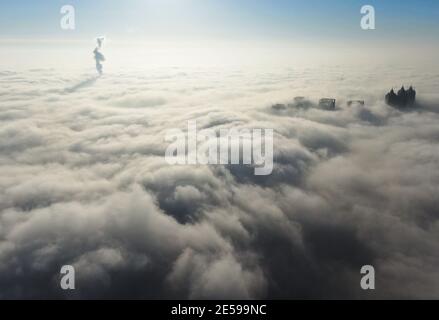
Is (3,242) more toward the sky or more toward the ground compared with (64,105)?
more toward the ground

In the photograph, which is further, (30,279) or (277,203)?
(277,203)

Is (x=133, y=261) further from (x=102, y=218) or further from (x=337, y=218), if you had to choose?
(x=337, y=218)

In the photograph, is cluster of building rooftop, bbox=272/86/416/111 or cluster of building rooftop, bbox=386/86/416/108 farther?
cluster of building rooftop, bbox=386/86/416/108

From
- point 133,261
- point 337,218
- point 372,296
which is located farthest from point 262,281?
point 337,218

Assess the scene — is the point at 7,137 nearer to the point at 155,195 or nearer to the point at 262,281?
the point at 155,195

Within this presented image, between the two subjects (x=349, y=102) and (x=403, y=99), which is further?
(x=403, y=99)

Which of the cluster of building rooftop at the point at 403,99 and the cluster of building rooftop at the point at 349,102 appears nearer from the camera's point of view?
the cluster of building rooftop at the point at 349,102

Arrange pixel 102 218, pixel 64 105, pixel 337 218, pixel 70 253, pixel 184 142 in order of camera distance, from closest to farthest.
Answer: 1. pixel 70 253
2. pixel 102 218
3. pixel 337 218
4. pixel 184 142
5. pixel 64 105

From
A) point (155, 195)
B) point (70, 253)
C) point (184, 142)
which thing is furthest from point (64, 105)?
point (70, 253)

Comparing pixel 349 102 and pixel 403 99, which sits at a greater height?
pixel 403 99

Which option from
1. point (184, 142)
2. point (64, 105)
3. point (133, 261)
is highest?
point (64, 105)

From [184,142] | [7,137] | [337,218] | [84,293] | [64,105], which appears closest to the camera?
[84,293]
